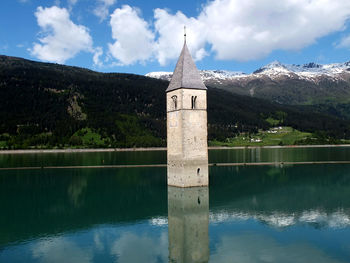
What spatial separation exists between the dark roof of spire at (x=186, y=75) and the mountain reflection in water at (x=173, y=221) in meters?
12.8

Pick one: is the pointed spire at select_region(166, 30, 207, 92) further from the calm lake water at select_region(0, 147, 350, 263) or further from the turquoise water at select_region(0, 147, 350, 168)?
the turquoise water at select_region(0, 147, 350, 168)

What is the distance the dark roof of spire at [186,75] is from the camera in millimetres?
43250

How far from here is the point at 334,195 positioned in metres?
44.8

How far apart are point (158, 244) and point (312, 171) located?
165ft

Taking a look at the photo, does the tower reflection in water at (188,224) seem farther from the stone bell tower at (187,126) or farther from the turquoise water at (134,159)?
the turquoise water at (134,159)


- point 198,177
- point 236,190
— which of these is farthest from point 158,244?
point 236,190

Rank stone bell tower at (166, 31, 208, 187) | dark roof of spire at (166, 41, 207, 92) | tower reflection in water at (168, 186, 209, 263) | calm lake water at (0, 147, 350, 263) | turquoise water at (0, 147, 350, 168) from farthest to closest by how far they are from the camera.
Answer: turquoise water at (0, 147, 350, 168) → dark roof of spire at (166, 41, 207, 92) → stone bell tower at (166, 31, 208, 187) → tower reflection in water at (168, 186, 209, 263) → calm lake water at (0, 147, 350, 263)

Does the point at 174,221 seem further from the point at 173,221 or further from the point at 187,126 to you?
the point at 187,126

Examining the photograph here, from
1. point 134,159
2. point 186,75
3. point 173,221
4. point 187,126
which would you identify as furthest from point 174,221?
point 134,159

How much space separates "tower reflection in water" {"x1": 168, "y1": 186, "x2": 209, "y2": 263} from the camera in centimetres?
2364

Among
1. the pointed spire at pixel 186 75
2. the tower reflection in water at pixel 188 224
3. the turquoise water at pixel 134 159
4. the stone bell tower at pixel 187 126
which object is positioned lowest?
the tower reflection in water at pixel 188 224

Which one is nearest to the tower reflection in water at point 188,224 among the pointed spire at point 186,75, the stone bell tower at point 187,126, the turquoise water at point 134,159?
the stone bell tower at point 187,126

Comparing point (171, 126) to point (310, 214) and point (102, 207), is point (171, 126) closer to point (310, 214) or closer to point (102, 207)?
point (102, 207)

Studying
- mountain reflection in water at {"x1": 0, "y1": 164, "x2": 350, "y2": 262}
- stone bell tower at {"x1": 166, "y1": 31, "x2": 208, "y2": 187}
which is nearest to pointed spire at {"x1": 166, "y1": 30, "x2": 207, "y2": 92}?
stone bell tower at {"x1": 166, "y1": 31, "x2": 208, "y2": 187}
